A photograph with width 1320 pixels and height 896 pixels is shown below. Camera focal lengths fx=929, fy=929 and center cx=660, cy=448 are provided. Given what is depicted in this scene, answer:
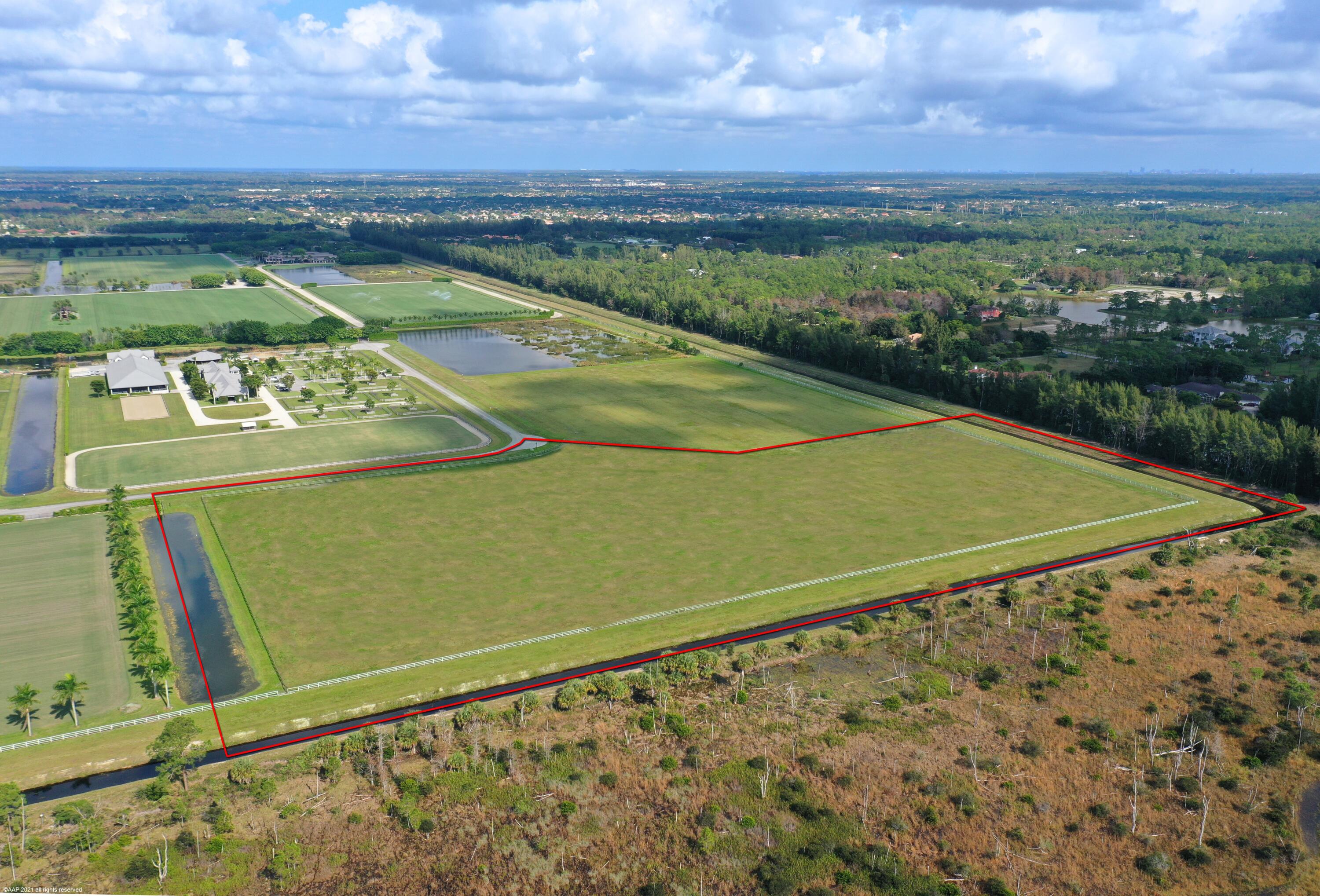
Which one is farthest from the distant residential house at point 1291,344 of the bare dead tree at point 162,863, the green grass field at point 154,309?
the green grass field at point 154,309

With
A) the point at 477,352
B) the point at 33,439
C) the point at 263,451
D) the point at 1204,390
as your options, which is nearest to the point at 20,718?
the point at 263,451

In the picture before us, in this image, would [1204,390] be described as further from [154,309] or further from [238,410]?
[154,309]

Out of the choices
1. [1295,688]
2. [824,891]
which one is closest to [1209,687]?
[1295,688]

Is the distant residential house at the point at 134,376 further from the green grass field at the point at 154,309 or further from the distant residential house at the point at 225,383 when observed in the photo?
the green grass field at the point at 154,309

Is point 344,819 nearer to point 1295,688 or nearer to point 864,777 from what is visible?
point 864,777

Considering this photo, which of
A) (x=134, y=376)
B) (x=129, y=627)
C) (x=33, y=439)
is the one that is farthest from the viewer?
(x=134, y=376)

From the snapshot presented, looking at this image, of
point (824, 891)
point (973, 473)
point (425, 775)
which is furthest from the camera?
point (973, 473)
